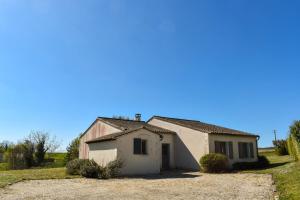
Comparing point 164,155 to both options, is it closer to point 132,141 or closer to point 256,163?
point 132,141

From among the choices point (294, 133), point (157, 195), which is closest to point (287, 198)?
point (157, 195)

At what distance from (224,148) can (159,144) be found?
632 cm

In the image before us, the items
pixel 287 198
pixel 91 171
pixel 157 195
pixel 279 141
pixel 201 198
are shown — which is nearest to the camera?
pixel 287 198

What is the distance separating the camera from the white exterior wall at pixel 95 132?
24109mm

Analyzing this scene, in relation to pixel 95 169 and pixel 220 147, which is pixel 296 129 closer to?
pixel 220 147

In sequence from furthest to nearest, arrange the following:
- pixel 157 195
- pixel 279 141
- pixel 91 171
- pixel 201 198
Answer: pixel 279 141
pixel 91 171
pixel 157 195
pixel 201 198

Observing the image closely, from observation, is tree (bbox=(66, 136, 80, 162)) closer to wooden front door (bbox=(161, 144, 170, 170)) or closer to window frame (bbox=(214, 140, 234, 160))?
wooden front door (bbox=(161, 144, 170, 170))

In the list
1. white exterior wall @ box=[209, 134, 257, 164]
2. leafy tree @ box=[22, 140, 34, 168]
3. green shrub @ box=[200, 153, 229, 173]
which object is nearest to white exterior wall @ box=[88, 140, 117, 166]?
green shrub @ box=[200, 153, 229, 173]

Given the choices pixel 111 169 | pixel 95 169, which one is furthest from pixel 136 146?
pixel 95 169

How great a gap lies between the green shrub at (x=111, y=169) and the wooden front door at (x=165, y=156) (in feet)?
22.3

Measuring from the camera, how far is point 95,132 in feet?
86.2

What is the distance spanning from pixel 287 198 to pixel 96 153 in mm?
15030

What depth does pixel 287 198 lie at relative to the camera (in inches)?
340

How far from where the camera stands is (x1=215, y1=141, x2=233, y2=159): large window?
76.8 feet
